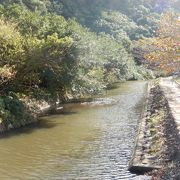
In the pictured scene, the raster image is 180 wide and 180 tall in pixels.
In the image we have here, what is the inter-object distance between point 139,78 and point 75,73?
57.8m

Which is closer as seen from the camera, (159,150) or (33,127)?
(159,150)

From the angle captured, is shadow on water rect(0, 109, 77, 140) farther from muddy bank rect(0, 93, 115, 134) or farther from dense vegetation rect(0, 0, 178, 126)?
dense vegetation rect(0, 0, 178, 126)

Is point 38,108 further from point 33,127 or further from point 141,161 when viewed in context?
point 141,161

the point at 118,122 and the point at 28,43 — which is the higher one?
the point at 28,43

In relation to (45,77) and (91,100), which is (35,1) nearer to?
(91,100)

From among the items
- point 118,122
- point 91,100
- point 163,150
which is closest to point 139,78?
point 91,100

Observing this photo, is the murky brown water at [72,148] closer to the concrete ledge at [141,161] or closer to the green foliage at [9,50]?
the concrete ledge at [141,161]

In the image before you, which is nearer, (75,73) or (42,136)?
(42,136)

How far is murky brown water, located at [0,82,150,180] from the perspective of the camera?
55.7 ft

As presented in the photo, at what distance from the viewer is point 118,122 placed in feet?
95.7

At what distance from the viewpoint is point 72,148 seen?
837 inches

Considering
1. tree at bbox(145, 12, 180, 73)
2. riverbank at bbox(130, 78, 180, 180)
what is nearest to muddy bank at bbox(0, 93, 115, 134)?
riverbank at bbox(130, 78, 180, 180)

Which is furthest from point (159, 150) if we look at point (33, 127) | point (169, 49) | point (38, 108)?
point (38, 108)

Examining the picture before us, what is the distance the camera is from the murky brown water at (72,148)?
55.7ft
